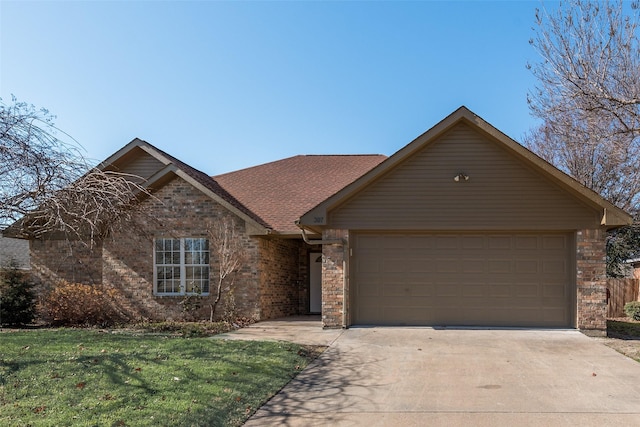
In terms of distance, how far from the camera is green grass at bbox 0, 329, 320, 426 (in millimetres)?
6039

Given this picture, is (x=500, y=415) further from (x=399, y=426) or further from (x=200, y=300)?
(x=200, y=300)

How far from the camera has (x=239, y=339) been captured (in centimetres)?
1133

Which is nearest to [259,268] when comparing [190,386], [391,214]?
[391,214]

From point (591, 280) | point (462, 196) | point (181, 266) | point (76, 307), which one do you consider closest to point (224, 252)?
point (181, 266)

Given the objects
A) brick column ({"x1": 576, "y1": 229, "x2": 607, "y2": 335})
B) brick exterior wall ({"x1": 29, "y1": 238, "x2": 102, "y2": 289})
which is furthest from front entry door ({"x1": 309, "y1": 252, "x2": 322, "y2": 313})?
brick column ({"x1": 576, "y1": 229, "x2": 607, "y2": 335})

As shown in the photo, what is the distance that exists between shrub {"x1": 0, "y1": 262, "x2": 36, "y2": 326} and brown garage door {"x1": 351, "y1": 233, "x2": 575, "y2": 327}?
9254 mm

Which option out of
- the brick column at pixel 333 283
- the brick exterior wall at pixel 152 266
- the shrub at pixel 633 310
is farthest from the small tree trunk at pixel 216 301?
the shrub at pixel 633 310

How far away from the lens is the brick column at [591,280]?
12.2 metres

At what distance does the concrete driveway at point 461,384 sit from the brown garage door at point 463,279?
1.15 metres

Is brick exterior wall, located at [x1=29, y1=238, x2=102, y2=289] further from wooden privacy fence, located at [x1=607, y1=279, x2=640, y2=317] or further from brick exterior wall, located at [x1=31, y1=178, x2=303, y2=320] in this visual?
wooden privacy fence, located at [x1=607, y1=279, x2=640, y2=317]

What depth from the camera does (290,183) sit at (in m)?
19.2

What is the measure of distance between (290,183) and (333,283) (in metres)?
7.09

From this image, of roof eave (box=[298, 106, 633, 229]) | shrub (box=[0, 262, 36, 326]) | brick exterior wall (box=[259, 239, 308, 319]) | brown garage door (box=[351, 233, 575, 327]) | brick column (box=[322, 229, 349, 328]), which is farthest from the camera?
brick exterior wall (box=[259, 239, 308, 319])

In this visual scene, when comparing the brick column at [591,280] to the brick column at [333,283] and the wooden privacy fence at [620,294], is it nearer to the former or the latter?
the brick column at [333,283]
